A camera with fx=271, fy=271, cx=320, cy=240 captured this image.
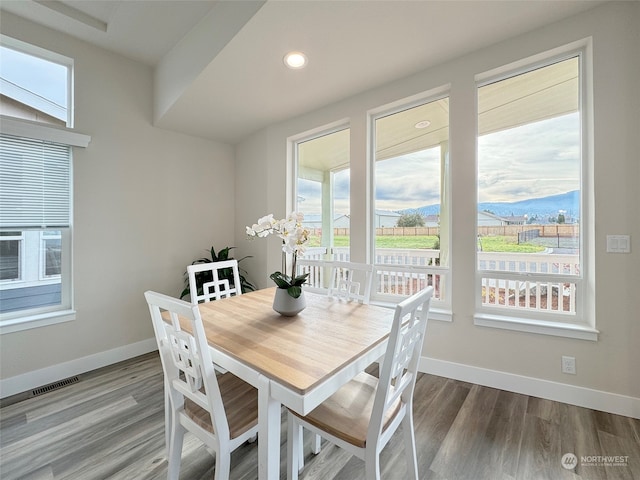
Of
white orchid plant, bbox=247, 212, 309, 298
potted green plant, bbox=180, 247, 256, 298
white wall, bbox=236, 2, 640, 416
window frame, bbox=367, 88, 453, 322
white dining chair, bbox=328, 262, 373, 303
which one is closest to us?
white orchid plant, bbox=247, 212, 309, 298

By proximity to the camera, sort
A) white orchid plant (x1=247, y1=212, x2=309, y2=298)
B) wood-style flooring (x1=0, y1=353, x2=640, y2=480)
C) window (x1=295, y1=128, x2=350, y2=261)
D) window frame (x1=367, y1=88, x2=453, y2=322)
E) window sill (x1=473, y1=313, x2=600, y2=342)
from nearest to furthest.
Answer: wood-style flooring (x1=0, y1=353, x2=640, y2=480) → white orchid plant (x1=247, y1=212, x2=309, y2=298) → window sill (x1=473, y1=313, x2=600, y2=342) → window frame (x1=367, y1=88, x2=453, y2=322) → window (x1=295, y1=128, x2=350, y2=261)

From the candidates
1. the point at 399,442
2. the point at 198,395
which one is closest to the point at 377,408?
the point at 198,395

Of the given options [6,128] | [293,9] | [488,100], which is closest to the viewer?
[293,9]

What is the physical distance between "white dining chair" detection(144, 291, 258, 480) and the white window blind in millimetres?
2101

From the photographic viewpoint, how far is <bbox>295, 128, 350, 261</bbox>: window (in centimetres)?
312

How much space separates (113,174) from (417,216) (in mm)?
3116

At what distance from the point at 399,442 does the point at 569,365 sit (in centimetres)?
135

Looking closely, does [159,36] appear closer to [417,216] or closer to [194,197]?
[194,197]

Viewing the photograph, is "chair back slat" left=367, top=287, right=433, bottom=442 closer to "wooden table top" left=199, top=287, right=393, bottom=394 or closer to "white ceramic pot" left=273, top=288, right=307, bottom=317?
"wooden table top" left=199, top=287, right=393, bottom=394

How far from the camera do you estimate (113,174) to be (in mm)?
2781

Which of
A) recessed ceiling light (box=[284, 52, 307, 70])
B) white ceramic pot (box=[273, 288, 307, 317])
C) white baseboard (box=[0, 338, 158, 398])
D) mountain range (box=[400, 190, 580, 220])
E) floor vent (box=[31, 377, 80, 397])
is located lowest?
floor vent (box=[31, 377, 80, 397])

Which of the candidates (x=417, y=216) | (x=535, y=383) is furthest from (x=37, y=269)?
(x=535, y=383)

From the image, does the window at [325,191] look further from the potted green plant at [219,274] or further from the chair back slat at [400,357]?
the chair back slat at [400,357]

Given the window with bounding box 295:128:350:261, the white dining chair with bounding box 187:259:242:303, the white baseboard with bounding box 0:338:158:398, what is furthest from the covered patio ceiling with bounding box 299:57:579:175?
the white baseboard with bounding box 0:338:158:398
